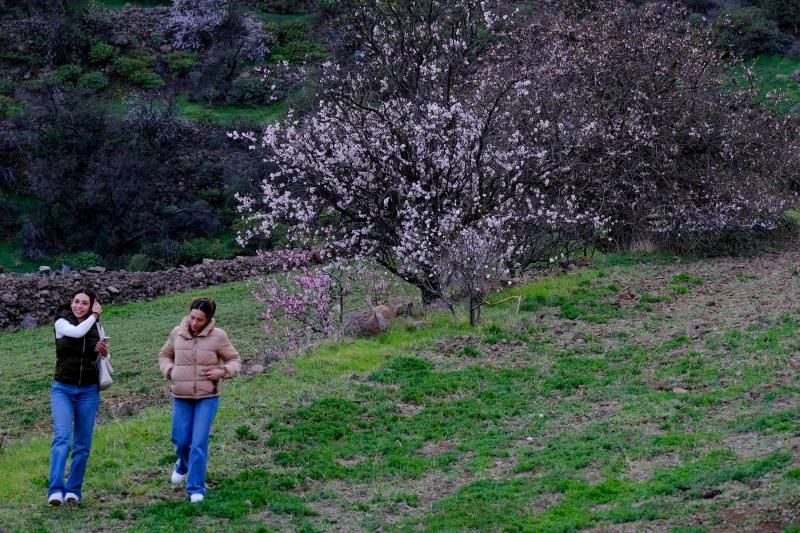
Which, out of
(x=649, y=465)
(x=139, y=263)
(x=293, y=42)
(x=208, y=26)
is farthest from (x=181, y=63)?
(x=649, y=465)

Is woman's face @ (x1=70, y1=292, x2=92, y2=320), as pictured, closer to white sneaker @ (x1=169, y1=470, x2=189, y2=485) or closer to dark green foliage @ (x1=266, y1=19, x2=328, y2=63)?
white sneaker @ (x1=169, y1=470, x2=189, y2=485)

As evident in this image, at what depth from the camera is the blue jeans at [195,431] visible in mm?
7383

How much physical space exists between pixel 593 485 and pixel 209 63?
33.6 meters

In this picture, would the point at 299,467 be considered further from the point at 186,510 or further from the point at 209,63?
the point at 209,63

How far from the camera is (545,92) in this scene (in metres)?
18.1

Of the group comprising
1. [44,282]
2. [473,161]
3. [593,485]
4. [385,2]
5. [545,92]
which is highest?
[385,2]

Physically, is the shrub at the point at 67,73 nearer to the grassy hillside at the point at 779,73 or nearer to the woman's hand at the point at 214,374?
the grassy hillside at the point at 779,73

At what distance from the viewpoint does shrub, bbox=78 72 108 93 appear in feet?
Result: 117

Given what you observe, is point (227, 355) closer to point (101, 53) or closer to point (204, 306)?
point (204, 306)

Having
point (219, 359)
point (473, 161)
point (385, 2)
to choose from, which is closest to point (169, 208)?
point (385, 2)

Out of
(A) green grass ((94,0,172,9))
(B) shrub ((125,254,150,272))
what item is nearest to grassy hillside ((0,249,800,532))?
(B) shrub ((125,254,150,272))

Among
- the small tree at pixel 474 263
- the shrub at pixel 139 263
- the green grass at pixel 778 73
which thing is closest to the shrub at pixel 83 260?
the shrub at pixel 139 263

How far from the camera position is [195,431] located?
291 inches

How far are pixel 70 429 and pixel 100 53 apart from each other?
3402 centimetres
